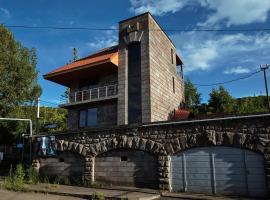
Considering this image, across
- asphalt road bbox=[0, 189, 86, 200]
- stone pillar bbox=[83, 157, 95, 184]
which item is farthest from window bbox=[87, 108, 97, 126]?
asphalt road bbox=[0, 189, 86, 200]

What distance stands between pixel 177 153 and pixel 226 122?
2.85 metres

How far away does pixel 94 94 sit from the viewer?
83.8ft

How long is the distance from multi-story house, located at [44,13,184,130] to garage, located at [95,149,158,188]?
583cm

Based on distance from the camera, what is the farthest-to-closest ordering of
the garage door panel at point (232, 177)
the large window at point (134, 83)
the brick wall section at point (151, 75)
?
the large window at point (134, 83)
the brick wall section at point (151, 75)
the garage door panel at point (232, 177)

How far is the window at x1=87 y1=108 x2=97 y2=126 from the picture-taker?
978 inches

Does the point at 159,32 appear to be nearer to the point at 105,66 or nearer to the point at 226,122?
the point at 105,66

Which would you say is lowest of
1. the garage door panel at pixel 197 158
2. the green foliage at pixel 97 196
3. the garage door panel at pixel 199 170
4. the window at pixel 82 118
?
the green foliage at pixel 97 196

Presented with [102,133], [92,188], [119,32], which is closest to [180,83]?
[119,32]

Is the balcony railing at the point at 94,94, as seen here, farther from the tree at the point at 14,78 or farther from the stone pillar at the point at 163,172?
the stone pillar at the point at 163,172

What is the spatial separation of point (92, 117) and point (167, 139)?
11358mm

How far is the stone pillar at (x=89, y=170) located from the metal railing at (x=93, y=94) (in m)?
7.86

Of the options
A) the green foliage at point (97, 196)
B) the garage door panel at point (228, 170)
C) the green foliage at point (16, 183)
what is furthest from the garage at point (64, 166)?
the garage door panel at point (228, 170)

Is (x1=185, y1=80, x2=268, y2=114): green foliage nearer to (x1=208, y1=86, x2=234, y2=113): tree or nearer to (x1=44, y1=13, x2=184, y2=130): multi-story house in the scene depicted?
(x1=208, y1=86, x2=234, y2=113): tree

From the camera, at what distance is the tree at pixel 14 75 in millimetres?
28859
